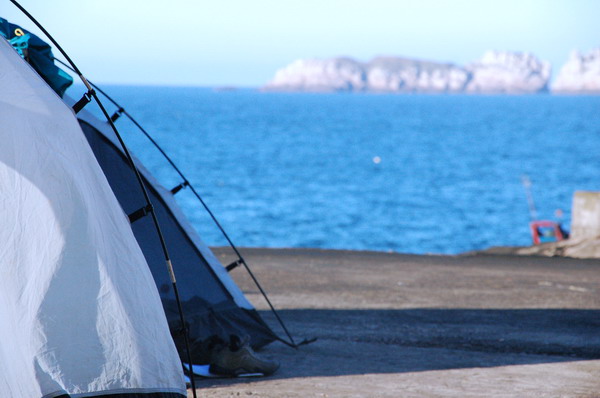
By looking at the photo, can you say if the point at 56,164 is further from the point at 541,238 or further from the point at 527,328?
the point at 541,238

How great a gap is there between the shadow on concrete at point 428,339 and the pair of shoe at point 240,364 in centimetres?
9

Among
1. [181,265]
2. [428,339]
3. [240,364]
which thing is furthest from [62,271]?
[428,339]

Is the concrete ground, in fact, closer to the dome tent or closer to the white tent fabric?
the dome tent

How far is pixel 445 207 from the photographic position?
4212 cm

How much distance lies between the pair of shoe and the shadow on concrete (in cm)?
9

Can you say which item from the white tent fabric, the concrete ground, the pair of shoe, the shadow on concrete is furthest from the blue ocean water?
the white tent fabric

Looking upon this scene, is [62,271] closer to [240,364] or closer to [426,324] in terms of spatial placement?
[240,364]

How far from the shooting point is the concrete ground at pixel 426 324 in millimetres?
7047

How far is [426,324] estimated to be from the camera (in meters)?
9.27

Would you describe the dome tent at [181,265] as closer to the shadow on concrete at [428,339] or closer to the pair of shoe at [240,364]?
the pair of shoe at [240,364]

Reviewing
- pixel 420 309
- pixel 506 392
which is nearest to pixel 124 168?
pixel 506 392

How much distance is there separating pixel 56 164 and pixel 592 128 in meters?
101

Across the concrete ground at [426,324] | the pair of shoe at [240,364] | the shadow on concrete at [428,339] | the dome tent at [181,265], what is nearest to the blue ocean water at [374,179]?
the concrete ground at [426,324]

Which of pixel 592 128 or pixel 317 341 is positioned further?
pixel 592 128
